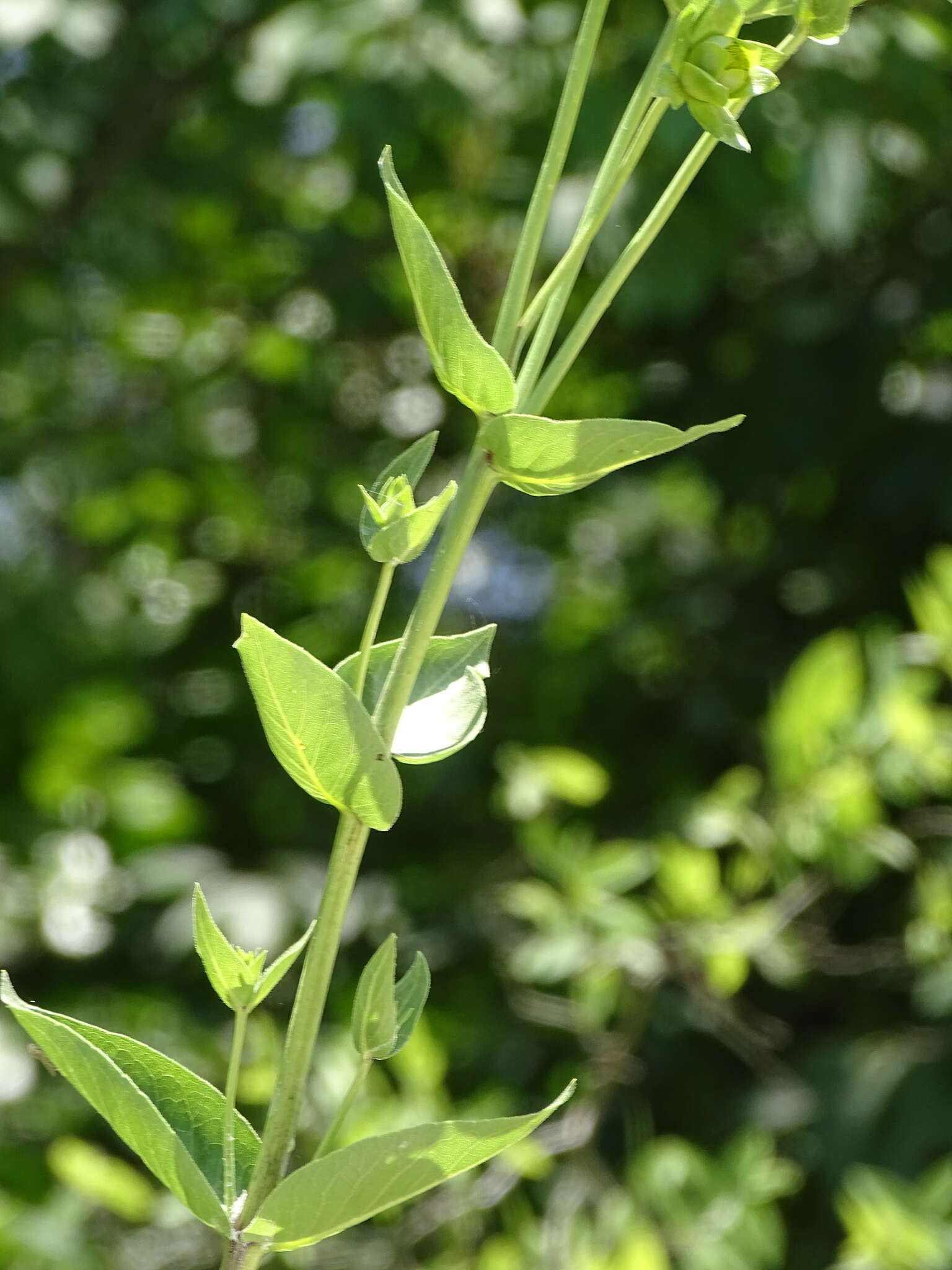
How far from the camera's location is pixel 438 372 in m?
0.18

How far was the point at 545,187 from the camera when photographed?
0.16 m

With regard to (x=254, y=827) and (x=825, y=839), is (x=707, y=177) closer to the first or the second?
(x=825, y=839)

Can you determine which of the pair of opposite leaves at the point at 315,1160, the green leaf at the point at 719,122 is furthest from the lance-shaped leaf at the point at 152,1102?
the green leaf at the point at 719,122

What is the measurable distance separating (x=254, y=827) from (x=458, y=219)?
2.14 ft

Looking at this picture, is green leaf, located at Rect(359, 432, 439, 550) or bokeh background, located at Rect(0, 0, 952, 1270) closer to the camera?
green leaf, located at Rect(359, 432, 439, 550)

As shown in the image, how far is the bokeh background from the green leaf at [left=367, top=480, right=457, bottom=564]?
580 mm

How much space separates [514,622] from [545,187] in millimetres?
1278

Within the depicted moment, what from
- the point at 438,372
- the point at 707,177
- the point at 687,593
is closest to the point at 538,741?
the point at 687,593

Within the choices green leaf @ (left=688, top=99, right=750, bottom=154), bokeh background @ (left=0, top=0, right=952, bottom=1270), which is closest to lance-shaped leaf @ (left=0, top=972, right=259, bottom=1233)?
green leaf @ (left=688, top=99, right=750, bottom=154)

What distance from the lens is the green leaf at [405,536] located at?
0.17m

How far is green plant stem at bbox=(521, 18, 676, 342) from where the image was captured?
17 cm

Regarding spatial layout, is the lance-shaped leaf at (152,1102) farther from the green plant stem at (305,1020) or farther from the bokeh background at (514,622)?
the bokeh background at (514,622)

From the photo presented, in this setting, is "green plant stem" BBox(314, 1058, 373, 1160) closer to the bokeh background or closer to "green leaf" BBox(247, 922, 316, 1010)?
"green leaf" BBox(247, 922, 316, 1010)

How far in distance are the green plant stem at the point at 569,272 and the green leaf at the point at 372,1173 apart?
8 centimetres
